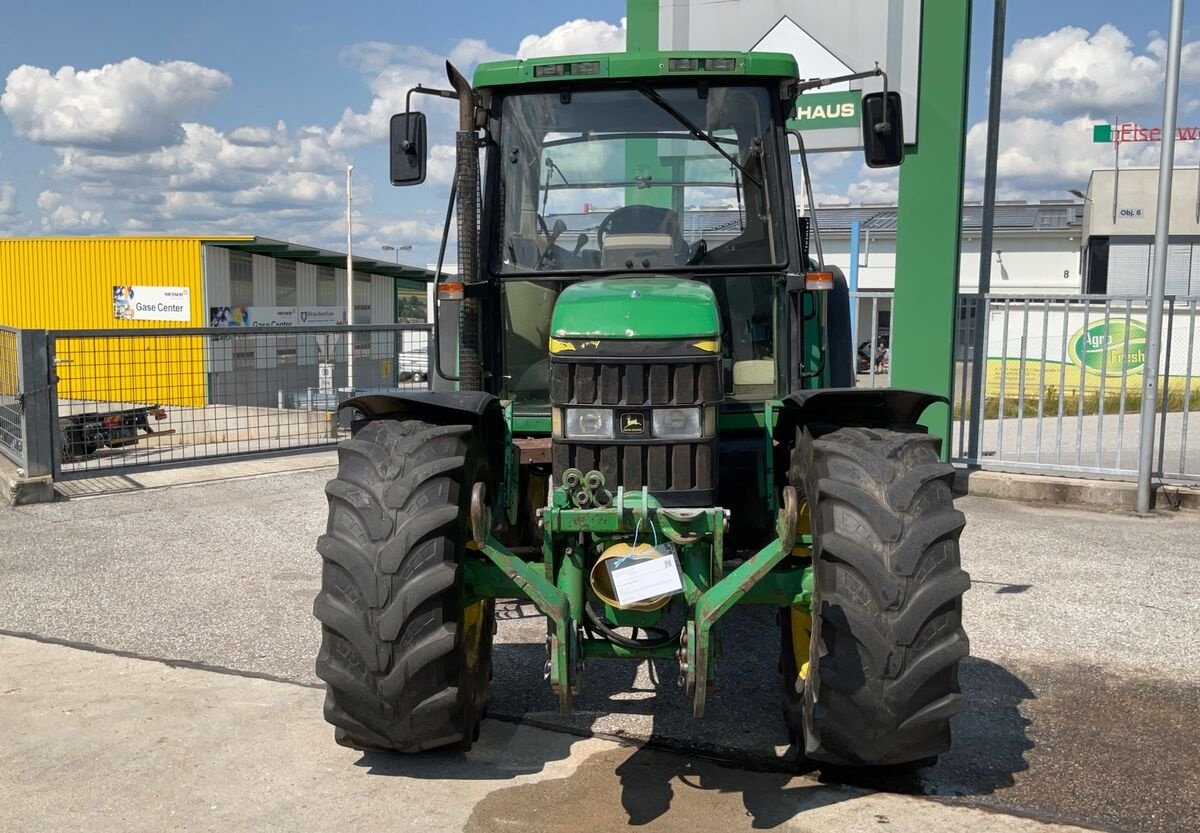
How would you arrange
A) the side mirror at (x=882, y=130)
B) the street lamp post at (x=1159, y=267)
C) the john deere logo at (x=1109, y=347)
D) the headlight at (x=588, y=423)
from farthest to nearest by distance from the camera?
the john deere logo at (x=1109, y=347)
the street lamp post at (x=1159, y=267)
the side mirror at (x=882, y=130)
the headlight at (x=588, y=423)

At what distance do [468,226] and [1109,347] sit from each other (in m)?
7.59

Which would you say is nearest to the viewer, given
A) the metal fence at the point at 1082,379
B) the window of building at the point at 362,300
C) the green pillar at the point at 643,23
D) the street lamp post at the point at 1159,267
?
the street lamp post at the point at 1159,267

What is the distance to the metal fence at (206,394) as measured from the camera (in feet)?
32.9

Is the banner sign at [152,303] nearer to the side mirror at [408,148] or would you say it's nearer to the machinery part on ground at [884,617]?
the side mirror at [408,148]

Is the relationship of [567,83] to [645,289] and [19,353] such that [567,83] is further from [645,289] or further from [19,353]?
[19,353]

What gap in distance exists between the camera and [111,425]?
10.3 m

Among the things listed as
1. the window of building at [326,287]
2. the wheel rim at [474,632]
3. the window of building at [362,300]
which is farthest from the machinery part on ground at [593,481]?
the window of building at [326,287]

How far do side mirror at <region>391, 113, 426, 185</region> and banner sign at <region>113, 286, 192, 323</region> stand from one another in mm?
26834

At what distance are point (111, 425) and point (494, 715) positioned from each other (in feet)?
23.8

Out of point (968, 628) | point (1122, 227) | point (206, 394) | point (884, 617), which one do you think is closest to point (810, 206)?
point (884, 617)

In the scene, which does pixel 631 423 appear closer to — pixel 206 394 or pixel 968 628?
pixel 968 628

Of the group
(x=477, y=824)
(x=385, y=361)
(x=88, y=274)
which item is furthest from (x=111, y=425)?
(x=88, y=274)

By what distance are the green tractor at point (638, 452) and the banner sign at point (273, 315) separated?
25.8 meters

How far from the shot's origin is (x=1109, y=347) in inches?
398
